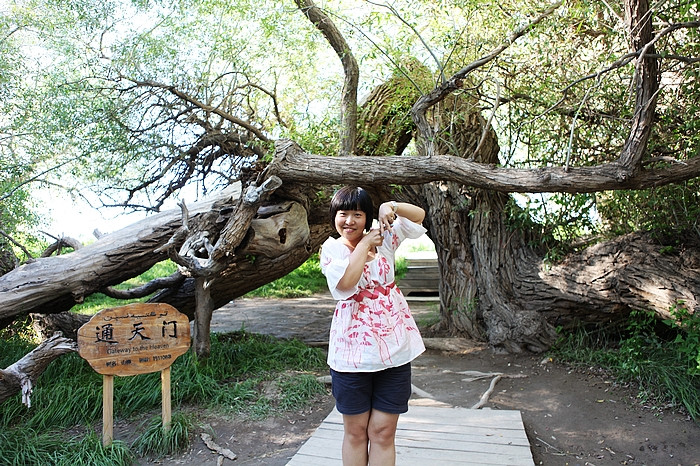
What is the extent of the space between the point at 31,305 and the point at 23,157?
221 cm

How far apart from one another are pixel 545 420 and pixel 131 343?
3.33m

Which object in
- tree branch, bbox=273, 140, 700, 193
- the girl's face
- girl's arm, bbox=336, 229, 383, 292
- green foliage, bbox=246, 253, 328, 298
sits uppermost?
tree branch, bbox=273, 140, 700, 193

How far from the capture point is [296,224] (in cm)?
577

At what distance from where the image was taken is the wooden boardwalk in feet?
11.0

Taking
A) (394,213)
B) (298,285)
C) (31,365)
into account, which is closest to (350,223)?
(394,213)

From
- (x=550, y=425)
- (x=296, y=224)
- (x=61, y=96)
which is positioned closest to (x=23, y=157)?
(x=61, y=96)

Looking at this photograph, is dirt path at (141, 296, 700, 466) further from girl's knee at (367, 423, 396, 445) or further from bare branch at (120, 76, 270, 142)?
bare branch at (120, 76, 270, 142)

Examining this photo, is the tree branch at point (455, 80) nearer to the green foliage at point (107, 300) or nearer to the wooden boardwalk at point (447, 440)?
the wooden boardwalk at point (447, 440)

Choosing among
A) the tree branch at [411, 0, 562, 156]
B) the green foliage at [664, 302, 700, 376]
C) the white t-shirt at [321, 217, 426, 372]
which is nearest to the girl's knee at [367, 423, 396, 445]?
the white t-shirt at [321, 217, 426, 372]

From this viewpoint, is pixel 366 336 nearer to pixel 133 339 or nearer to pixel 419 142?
pixel 133 339

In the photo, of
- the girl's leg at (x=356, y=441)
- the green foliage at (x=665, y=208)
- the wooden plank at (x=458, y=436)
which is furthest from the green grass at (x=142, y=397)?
the green foliage at (x=665, y=208)

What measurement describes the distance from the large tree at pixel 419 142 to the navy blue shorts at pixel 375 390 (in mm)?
2664

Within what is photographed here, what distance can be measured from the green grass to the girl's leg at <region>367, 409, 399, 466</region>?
225cm

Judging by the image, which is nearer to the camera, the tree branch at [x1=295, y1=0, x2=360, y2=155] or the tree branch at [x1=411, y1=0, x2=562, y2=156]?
the tree branch at [x1=411, y1=0, x2=562, y2=156]
